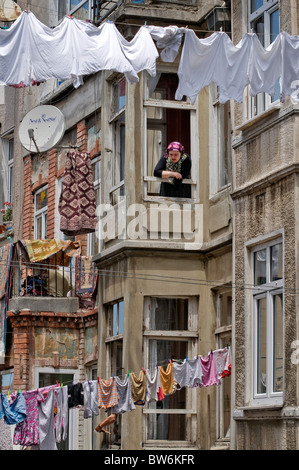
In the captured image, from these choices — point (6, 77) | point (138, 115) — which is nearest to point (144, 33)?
point (6, 77)

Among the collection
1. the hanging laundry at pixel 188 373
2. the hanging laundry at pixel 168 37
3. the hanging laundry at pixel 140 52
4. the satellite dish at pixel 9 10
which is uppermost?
the satellite dish at pixel 9 10

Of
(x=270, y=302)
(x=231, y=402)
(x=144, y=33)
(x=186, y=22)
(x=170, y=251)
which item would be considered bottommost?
(x=231, y=402)

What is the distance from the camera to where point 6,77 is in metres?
15.4

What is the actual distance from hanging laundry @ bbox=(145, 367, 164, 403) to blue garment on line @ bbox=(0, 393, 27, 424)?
7.36 ft

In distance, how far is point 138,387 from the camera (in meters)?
Result: 19.0

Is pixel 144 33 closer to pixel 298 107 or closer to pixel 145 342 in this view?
pixel 298 107

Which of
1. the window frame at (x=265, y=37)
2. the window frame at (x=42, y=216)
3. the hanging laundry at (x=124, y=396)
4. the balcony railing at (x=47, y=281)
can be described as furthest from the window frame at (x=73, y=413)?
the window frame at (x=265, y=37)

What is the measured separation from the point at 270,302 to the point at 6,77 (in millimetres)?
4790

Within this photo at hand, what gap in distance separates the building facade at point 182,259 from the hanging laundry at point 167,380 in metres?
0.98

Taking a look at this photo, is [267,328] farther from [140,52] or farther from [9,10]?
[9,10]

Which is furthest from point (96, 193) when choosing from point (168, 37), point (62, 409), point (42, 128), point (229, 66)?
point (229, 66)

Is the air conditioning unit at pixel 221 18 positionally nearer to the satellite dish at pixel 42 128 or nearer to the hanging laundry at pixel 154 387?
the satellite dish at pixel 42 128

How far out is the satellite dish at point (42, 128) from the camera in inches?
927

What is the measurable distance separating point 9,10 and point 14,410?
10976 mm
